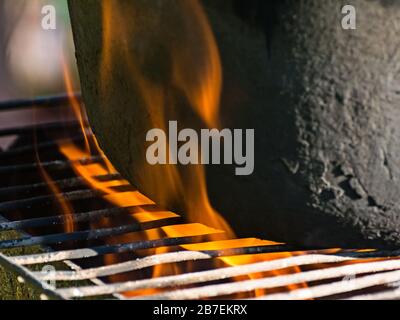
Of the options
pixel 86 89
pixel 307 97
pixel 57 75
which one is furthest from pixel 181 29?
pixel 57 75

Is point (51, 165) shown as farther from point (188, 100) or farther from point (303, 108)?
point (303, 108)

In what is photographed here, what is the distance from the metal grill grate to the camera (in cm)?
151

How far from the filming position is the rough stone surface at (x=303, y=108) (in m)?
1.51

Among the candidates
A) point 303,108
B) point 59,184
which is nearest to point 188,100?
point 303,108

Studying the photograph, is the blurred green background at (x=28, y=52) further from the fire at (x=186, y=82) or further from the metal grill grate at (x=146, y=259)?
the fire at (x=186, y=82)

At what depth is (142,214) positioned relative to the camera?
194cm

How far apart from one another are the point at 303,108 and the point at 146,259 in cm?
34

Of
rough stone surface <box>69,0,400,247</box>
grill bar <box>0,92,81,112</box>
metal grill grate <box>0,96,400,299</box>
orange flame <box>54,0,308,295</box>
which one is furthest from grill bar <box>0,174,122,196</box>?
rough stone surface <box>69,0,400,247</box>

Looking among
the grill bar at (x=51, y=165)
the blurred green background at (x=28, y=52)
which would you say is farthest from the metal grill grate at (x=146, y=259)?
the blurred green background at (x=28, y=52)

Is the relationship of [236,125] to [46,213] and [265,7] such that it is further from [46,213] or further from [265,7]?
[46,213]

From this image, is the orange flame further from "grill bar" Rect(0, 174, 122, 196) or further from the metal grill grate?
"grill bar" Rect(0, 174, 122, 196)

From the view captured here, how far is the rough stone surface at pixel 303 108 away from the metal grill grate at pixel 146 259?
0.19ft

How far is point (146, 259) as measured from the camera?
161cm
